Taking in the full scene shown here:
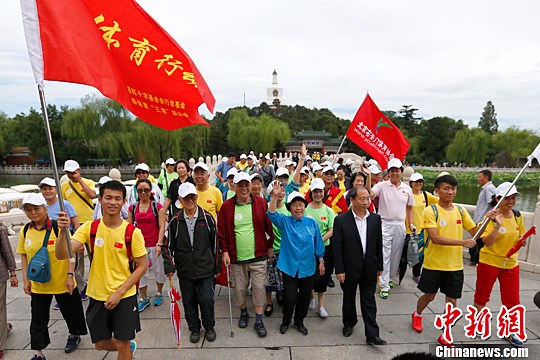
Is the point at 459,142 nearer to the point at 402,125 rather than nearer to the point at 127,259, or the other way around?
the point at 402,125

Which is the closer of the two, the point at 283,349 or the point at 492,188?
the point at 283,349

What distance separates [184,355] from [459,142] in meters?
49.6

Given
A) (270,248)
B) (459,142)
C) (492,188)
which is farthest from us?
A: (459,142)

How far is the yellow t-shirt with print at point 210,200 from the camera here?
13.2 ft

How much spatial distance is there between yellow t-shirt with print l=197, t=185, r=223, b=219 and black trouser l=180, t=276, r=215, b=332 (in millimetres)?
1005

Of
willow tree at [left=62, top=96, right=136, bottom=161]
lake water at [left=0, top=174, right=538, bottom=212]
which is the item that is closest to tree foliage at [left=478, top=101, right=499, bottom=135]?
lake water at [left=0, top=174, right=538, bottom=212]

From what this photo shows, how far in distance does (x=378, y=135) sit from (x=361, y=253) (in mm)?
3286

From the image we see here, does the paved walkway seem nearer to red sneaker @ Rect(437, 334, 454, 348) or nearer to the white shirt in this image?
red sneaker @ Rect(437, 334, 454, 348)

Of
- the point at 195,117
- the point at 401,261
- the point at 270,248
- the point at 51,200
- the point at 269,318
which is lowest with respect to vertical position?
the point at 269,318

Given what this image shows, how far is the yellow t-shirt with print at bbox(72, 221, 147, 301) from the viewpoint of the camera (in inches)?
95.8

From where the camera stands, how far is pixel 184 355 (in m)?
3.02

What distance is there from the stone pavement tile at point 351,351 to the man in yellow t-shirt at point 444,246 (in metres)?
0.42

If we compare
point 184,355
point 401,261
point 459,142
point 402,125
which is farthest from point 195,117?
point 402,125

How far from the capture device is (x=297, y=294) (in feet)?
11.1
